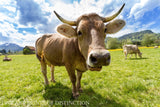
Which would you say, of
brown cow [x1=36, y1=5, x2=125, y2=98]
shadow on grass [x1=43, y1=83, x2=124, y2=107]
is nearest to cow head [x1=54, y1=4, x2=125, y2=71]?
brown cow [x1=36, y1=5, x2=125, y2=98]

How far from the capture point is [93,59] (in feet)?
5.70

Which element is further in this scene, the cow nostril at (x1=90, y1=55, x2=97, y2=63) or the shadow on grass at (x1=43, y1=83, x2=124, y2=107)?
the shadow on grass at (x1=43, y1=83, x2=124, y2=107)

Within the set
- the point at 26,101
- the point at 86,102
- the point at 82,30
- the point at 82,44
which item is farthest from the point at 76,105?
the point at 82,30

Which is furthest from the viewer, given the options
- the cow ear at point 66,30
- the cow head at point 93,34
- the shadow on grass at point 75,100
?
the shadow on grass at point 75,100

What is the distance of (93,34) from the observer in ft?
6.58

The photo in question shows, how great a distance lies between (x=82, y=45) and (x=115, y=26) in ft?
4.93

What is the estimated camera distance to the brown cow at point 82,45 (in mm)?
1735

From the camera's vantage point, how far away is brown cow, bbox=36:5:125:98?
1735 millimetres

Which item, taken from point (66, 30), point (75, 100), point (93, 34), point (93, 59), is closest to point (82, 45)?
point (93, 34)

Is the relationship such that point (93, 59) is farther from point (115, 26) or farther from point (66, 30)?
point (115, 26)

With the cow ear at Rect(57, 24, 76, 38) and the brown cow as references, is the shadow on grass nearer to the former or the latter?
the brown cow

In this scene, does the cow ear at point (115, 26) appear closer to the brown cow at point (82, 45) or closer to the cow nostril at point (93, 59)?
the brown cow at point (82, 45)

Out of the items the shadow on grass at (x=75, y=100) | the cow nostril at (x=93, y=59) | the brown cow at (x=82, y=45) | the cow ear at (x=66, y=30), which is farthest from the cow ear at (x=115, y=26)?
the shadow on grass at (x=75, y=100)

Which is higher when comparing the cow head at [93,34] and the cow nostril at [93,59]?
the cow head at [93,34]
